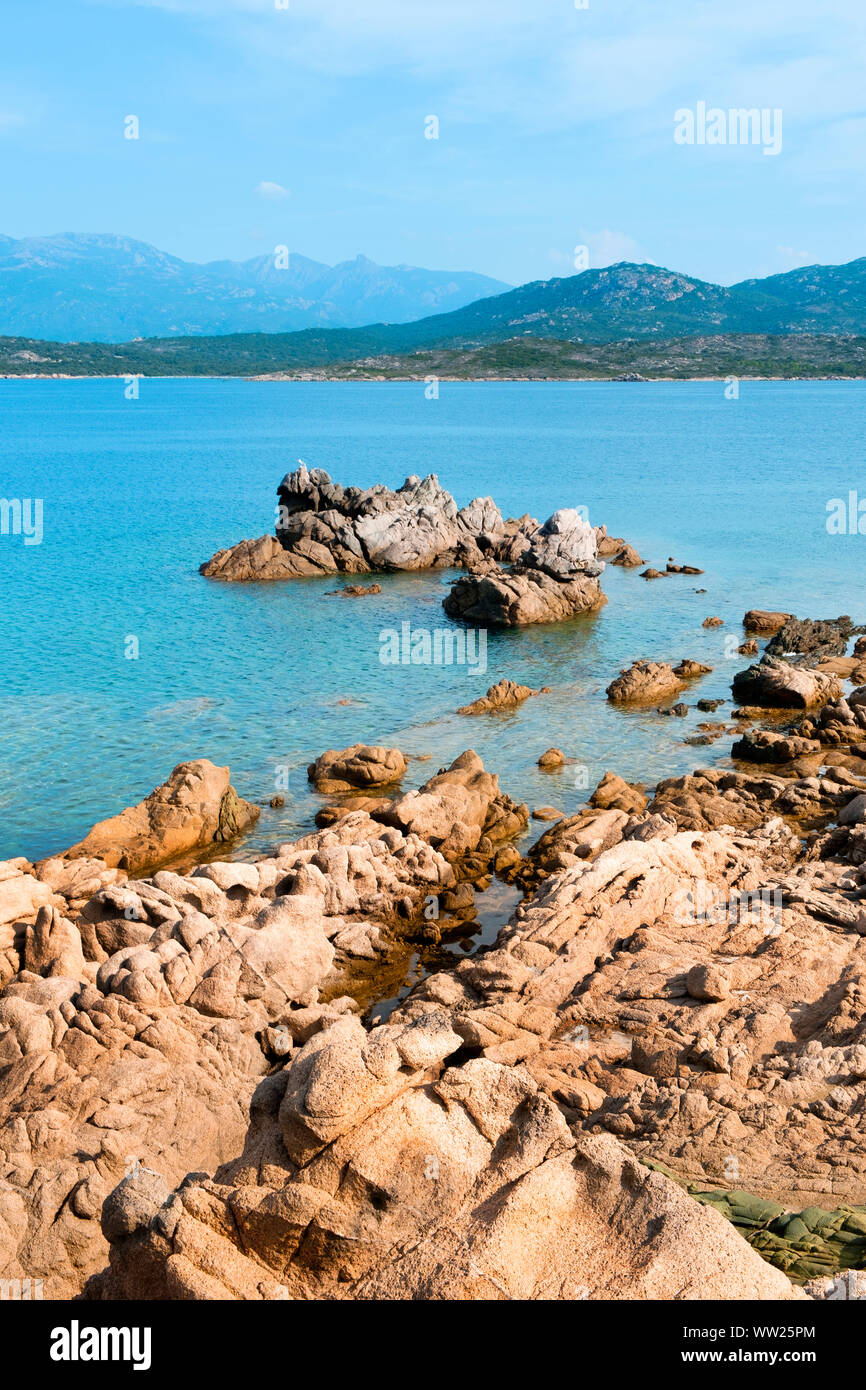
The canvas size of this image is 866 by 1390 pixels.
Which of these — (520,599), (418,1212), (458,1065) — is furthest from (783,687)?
(418,1212)

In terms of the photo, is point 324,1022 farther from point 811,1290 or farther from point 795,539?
point 795,539

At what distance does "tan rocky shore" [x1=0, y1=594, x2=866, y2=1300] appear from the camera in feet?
24.3

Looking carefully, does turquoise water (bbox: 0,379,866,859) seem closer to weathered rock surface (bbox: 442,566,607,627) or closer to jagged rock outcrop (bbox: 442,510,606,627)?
weathered rock surface (bbox: 442,566,607,627)

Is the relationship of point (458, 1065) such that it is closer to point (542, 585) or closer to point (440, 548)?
point (542, 585)

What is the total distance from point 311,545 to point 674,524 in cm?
2255

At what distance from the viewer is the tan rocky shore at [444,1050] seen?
7.42 metres

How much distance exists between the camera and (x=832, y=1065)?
11.6m
